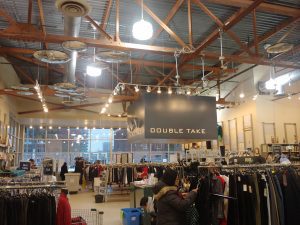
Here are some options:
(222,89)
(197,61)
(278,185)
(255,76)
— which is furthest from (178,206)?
(222,89)

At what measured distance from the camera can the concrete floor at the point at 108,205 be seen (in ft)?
25.9

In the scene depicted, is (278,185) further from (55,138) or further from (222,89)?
(55,138)

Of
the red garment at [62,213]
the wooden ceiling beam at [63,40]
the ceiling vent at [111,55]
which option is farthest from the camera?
the ceiling vent at [111,55]

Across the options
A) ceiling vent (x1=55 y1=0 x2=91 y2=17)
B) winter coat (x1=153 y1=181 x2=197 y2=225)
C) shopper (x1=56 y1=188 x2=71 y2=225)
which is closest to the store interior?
ceiling vent (x1=55 y1=0 x2=91 y2=17)

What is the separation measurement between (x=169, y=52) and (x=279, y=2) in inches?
120

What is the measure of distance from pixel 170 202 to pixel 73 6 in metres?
3.06

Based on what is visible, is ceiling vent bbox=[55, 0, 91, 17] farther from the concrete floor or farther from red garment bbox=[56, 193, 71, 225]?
the concrete floor

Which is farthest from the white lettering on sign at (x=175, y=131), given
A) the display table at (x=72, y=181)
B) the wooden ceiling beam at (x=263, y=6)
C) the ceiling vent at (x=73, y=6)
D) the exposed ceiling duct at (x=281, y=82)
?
the display table at (x=72, y=181)

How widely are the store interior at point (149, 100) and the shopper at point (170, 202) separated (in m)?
0.50

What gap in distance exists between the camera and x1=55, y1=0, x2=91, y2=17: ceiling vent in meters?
4.33

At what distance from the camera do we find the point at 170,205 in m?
3.47

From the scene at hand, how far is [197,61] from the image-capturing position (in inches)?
483

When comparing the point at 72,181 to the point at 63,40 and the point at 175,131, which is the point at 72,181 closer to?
the point at 175,131

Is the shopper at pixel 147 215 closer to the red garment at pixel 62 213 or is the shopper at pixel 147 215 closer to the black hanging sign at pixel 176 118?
the black hanging sign at pixel 176 118
